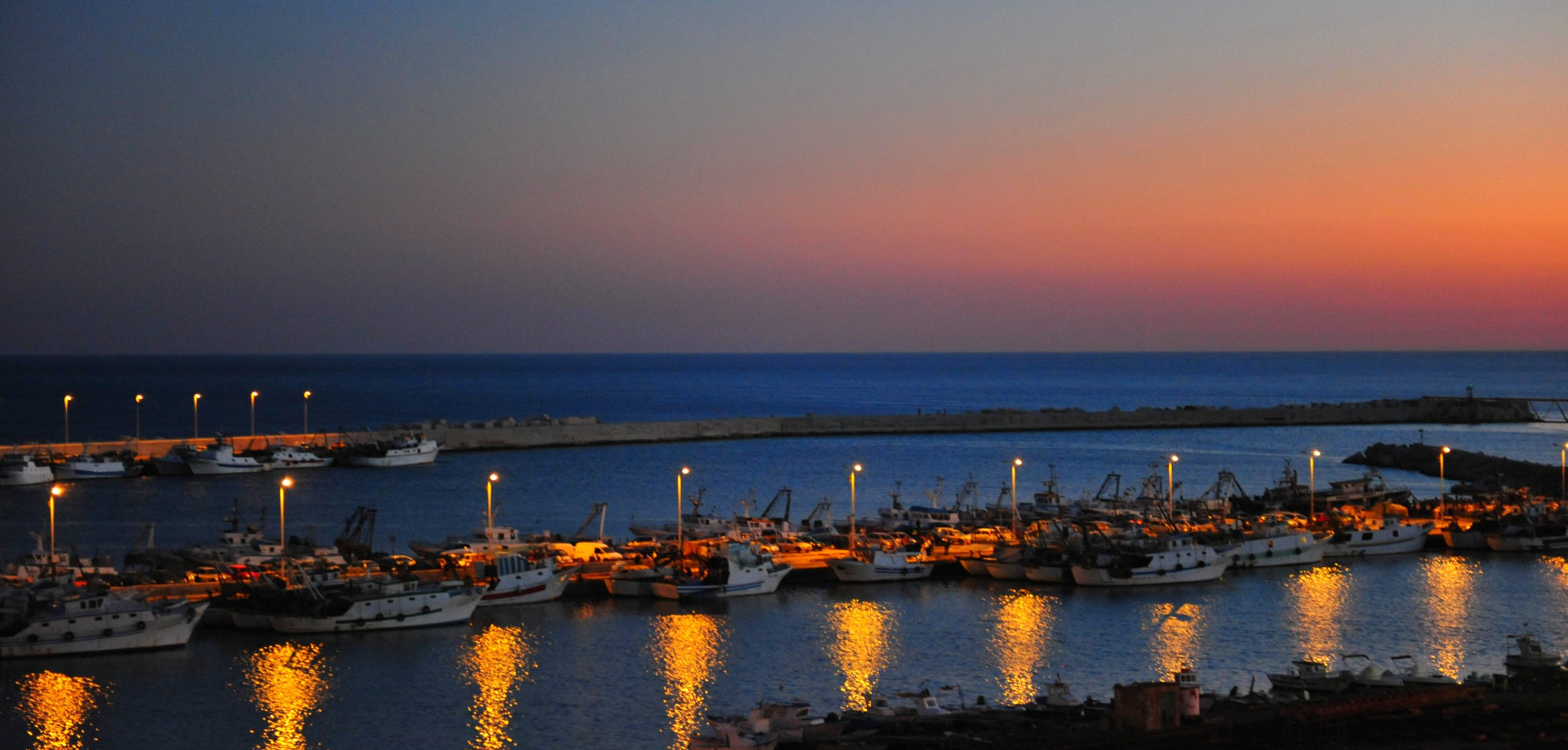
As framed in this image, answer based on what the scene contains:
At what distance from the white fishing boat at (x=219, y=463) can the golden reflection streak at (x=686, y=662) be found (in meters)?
39.6

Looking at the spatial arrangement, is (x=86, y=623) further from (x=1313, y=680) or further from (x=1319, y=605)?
(x=1319, y=605)

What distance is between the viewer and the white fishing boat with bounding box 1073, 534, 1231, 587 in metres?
36.0

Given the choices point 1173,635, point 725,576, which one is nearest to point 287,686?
point 725,576

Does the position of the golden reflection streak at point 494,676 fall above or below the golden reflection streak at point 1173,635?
above

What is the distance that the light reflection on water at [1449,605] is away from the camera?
1065 inches

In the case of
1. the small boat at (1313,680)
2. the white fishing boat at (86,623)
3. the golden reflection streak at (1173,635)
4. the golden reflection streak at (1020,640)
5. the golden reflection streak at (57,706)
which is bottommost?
the golden reflection streak at (1173,635)

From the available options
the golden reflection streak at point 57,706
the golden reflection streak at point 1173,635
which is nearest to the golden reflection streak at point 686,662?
the golden reflection streak at point 1173,635

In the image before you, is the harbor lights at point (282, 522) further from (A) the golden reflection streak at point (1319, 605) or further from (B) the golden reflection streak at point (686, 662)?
(A) the golden reflection streak at point (1319, 605)

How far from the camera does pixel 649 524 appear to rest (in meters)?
45.8

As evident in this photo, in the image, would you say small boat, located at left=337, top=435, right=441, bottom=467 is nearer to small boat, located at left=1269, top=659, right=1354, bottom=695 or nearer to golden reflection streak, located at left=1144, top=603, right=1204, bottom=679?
golden reflection streak, located at left=1144, top=603, right=1204, bottom=679

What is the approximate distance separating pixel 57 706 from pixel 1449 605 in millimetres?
27812

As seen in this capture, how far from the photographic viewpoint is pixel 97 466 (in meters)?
61.9

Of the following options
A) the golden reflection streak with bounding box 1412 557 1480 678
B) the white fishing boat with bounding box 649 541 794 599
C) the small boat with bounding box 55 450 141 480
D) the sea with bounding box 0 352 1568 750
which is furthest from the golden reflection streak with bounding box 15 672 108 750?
the small boat with bounding box 55 450 141 480

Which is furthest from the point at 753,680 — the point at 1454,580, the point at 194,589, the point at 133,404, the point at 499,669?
the point at 133,404
